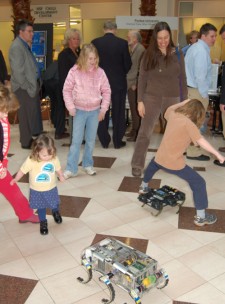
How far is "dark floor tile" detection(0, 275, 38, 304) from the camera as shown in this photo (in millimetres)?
1759

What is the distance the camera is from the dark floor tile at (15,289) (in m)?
1.76

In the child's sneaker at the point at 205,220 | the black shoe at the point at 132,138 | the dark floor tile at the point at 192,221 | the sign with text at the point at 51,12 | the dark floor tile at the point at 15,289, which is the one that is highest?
the sign with text at the point at 51,12

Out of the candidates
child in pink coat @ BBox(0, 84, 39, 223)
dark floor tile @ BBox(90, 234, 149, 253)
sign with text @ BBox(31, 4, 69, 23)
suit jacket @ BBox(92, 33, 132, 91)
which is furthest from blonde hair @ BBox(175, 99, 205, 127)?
sign with text @ BBox(31, 4, 69, 23)


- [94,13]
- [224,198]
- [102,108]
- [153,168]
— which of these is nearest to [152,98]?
[102,108]

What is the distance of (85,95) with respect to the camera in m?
3.16

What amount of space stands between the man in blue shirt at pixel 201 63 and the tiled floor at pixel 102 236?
3.17ft

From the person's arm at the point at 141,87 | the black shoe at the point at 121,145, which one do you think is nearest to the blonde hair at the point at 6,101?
the person's arm at the point at 141,87

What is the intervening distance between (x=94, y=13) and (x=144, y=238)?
1003 centimetres

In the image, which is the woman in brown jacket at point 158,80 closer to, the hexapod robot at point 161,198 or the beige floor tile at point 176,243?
the hexapod robot at point 161,198

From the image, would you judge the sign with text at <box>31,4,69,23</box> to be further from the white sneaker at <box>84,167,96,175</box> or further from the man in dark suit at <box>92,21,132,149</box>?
the white sneaker at <box>84,167,96,175</box>

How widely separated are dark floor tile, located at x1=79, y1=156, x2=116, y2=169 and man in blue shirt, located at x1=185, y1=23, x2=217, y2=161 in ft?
3.74

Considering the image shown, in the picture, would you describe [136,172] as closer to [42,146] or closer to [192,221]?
[192,221]

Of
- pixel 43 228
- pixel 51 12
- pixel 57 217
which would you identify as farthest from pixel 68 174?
pixel 51 12

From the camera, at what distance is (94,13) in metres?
11.0
